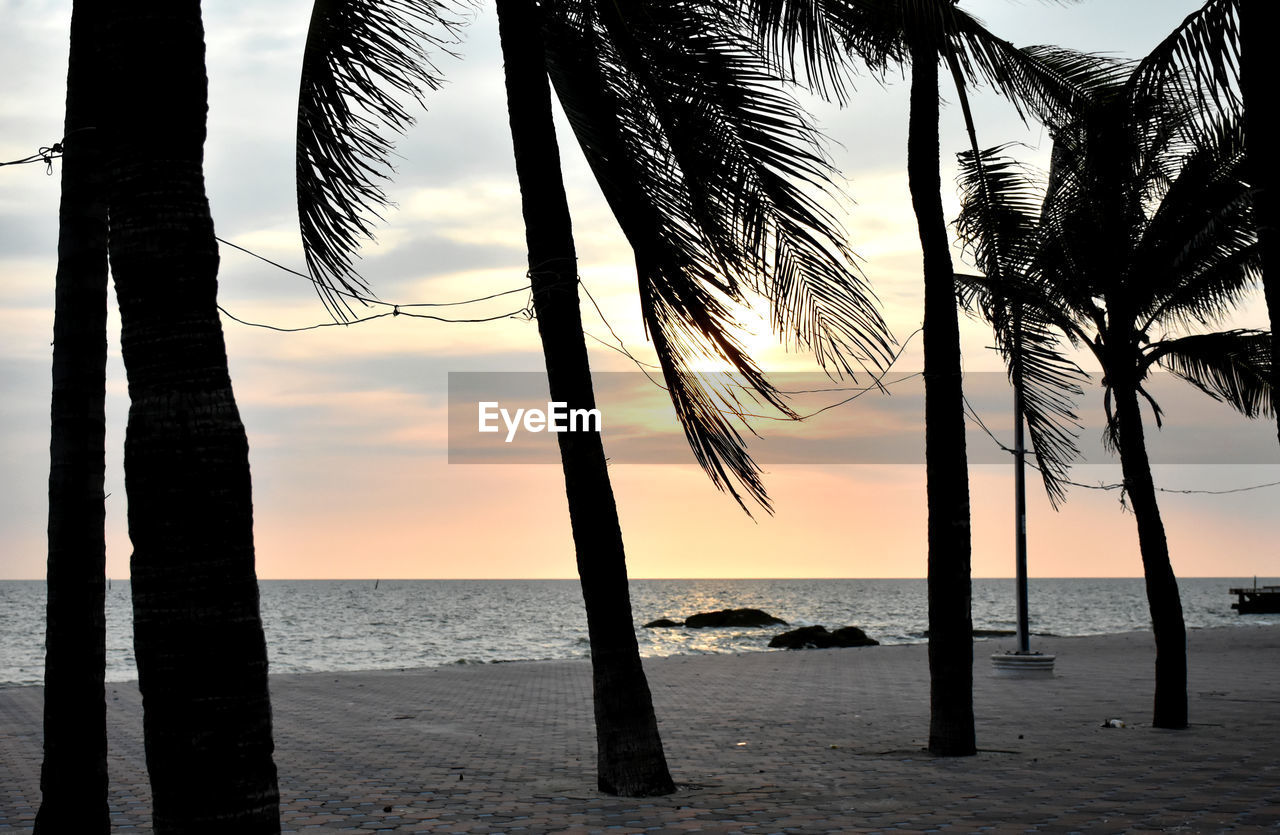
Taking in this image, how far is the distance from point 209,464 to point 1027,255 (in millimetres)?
10419

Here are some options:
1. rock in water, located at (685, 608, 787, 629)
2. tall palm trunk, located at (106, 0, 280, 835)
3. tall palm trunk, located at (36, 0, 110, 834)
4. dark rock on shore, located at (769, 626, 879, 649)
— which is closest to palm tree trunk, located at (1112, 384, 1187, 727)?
tall palm trunk, located at (36, 0, 110, 834)

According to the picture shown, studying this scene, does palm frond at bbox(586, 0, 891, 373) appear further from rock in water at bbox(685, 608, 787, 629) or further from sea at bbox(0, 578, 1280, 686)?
rock in water at bbox(685, 608, 787, 629)

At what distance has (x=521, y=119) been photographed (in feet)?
29.0

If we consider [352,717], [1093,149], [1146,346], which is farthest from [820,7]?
[352,717]

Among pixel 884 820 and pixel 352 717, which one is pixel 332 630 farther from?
pixel 884 820

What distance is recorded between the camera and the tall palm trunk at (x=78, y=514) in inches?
251

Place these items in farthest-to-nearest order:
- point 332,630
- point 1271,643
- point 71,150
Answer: point 332,630 < point 1271,643 < point 71,150

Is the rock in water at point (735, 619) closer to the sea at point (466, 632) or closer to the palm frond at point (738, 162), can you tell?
the sea at point (466, 632)

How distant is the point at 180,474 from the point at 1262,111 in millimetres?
5233

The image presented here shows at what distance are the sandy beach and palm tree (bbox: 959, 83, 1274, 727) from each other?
2232 mm

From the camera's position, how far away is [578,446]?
8.61 m

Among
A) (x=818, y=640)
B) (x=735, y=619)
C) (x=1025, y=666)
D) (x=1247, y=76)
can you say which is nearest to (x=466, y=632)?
(x=735, y=619)

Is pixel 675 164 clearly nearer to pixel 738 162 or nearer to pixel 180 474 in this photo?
pixel 738 162

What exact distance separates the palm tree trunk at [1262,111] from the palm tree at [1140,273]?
5278 millimetres
